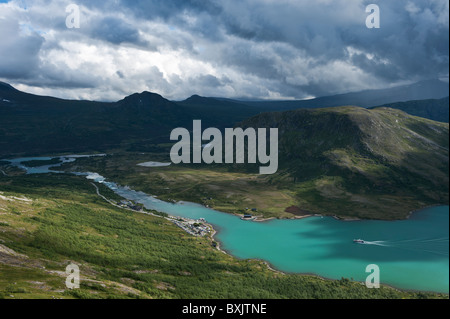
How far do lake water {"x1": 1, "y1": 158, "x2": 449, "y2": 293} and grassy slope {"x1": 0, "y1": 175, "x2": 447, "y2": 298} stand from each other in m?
9.00

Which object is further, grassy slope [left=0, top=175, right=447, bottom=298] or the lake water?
the lake water

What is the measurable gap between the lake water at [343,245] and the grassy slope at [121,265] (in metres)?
9.00

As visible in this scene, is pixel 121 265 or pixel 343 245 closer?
pixel 121 265

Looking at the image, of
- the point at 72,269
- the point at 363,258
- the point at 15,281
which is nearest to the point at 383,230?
the point at 363,258

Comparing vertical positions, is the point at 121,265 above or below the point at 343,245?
below

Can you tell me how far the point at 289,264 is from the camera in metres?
89.9

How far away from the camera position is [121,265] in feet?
237

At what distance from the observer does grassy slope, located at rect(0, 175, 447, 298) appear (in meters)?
56.1

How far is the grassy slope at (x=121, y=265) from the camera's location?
5609 centimetres

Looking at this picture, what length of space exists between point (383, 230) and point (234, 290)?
251 feet

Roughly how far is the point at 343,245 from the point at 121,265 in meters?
71.0

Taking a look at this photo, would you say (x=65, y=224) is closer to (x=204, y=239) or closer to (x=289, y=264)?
(x=204, y=239)

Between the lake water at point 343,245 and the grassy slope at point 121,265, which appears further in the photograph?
the lake water at point 343,245

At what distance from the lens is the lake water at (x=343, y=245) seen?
80500 millimetres
